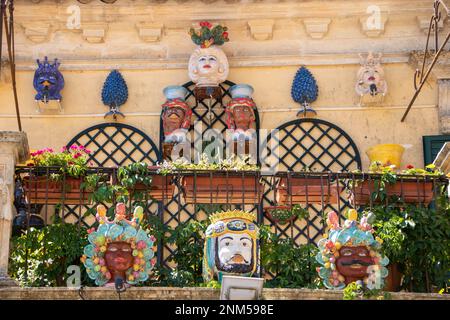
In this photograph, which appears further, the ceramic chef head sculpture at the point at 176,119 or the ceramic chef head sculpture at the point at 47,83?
the ceramic chef head sculpture at the point at 47,83

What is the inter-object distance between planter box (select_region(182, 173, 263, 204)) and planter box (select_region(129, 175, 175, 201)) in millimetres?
199

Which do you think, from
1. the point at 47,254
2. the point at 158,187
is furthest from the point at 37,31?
the point at 47,254

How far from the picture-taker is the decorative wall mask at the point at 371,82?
1859cm

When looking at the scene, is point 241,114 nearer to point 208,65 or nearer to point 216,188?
point 208,65

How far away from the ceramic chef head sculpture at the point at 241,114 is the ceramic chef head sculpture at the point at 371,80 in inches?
66.3

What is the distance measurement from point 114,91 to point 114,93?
4 cm

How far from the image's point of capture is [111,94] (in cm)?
1881

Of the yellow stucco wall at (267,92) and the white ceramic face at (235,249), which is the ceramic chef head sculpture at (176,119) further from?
the white ceramic face at (235,249)

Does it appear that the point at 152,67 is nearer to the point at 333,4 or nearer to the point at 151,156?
the point at 151,156

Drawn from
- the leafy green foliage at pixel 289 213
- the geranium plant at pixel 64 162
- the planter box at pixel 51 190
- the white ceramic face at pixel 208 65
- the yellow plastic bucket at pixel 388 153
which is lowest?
the leafy green foliage at pixel 289 213

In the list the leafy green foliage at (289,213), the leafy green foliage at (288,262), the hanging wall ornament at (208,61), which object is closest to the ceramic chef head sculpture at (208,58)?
the hanging wall ornament at (208,61)

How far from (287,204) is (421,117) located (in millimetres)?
4104

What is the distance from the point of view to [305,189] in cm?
1509

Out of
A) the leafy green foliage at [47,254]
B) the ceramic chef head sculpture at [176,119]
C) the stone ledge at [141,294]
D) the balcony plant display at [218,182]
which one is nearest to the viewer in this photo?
the stone ledge at [141,294]
